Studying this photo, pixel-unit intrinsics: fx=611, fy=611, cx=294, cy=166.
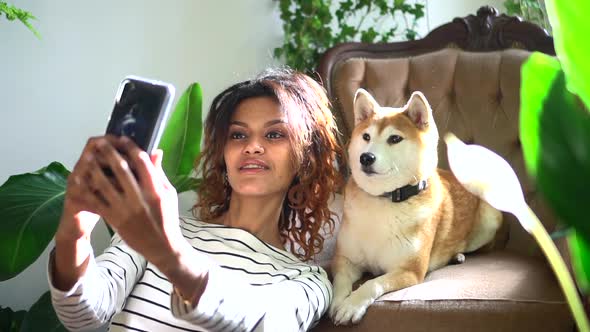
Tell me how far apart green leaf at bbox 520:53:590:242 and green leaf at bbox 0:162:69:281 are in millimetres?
1060

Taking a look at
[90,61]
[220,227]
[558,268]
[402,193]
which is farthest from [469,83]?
[558,268]

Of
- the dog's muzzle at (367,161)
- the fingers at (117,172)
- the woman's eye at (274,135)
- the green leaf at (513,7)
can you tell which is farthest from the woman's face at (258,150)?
the green leaf at (513,7)

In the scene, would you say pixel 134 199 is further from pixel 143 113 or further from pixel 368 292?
pixel 368 292

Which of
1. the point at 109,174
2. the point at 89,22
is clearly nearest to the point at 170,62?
the point at 89,22

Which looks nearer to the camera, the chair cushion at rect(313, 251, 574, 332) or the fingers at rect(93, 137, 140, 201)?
the fingers at rect(93, 137, 140, 201)

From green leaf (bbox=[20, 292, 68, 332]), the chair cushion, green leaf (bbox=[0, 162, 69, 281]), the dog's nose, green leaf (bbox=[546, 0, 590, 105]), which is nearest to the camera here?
green leaf (bbox=[546, 0, 590, 105])

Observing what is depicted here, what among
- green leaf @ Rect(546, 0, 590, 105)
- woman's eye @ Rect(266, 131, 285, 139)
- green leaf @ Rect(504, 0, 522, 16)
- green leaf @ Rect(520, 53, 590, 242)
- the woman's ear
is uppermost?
green leaf @ Rect(504, 0, 522, 16)

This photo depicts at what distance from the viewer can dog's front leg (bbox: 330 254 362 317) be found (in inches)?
39.2

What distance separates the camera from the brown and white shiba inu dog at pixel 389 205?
3.38 feet

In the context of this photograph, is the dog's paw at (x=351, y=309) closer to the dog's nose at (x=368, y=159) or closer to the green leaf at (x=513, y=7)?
the dog's nose at (x=368, y=159)

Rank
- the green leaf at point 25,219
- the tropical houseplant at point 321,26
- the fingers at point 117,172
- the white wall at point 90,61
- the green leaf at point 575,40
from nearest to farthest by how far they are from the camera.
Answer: the green leaf at point 575,40, the fingers at point 117,172, the green leaf at point 25,219, the white wall at point 90,61, the tropical houseplant at point 321,26

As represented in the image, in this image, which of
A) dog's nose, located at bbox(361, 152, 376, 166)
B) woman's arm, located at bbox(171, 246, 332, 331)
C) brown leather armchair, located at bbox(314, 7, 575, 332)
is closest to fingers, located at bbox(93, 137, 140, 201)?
woman's arm, located at bbox(171, 246, 332, 331)

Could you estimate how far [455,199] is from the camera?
1.22m

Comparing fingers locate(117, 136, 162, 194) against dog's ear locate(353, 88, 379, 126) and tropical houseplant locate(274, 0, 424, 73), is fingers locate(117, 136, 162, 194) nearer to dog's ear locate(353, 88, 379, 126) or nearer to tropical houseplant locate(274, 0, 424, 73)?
dog's ear locate(353, 88, 379, 126)
